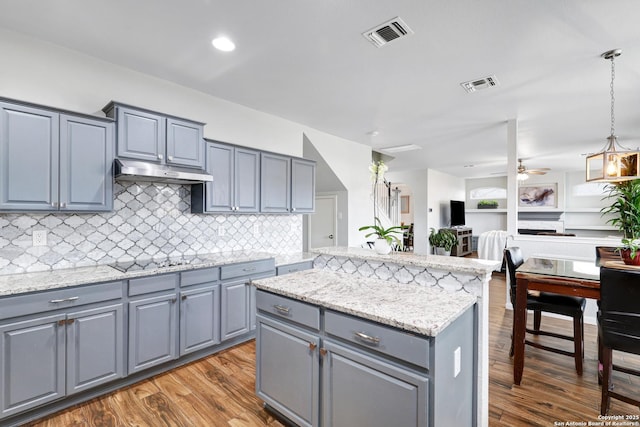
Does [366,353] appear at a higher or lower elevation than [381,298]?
lower

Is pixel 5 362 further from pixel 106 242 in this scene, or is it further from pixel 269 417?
pixel 269 417

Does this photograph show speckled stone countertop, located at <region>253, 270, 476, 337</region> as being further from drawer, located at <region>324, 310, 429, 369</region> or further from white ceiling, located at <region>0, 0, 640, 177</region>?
white ceiling, located at <region>0, 0, 640, 177</region>

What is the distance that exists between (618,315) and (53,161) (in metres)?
4.03

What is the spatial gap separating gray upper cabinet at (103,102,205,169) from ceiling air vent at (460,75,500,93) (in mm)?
2842

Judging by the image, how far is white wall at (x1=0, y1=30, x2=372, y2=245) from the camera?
7.71ft

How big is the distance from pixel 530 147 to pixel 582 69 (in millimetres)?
3919

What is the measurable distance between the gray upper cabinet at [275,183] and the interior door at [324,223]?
1.95 m

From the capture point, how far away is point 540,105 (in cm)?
386

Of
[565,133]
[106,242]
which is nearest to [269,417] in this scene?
[106,242]

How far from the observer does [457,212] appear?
1037 cm

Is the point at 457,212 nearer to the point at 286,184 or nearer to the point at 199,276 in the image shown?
the point at 286,184

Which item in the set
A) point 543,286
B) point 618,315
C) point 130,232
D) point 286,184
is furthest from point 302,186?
point 618,315

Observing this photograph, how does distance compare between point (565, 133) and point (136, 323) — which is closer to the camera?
point (136, 323)

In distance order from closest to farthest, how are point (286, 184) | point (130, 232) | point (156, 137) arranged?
point (156, 137), point (130, 232), point (286, 184)
